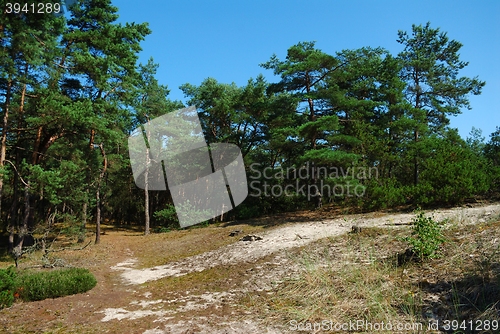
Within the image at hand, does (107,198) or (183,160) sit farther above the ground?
(183,160)

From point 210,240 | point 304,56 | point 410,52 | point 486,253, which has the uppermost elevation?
point 410,52

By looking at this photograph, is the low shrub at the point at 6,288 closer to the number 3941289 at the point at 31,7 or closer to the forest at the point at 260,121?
the forest at the point at 260,121

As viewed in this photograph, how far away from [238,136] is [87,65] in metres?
12.8

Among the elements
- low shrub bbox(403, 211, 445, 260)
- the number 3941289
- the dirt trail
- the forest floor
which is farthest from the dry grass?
the number 3941289

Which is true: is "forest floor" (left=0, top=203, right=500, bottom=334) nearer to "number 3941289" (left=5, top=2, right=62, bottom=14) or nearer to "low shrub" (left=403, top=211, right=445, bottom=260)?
"low shrub" (left=403, top=211, right=445, bottom=260)

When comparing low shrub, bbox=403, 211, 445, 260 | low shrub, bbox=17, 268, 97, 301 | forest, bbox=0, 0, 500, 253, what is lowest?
low shrub, bbox=17, 268, 97, 301

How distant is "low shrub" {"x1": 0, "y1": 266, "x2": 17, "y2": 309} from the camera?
18.7ft

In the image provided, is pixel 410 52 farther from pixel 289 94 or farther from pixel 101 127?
pixel 101 127

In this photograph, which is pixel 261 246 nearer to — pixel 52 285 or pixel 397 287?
pixel 397 287

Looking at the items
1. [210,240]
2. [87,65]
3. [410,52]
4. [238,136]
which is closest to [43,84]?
[87,65]

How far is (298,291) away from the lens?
5.13 metres

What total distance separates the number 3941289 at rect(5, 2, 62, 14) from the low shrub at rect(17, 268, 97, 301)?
6.30 m

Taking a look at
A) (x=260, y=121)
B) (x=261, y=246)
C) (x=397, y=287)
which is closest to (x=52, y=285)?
(x=261, y=246)

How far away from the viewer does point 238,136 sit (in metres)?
22.9
